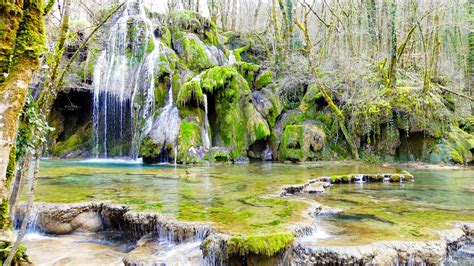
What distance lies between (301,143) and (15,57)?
15.4 m

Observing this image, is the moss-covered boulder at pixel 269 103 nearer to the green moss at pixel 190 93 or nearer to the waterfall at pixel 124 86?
the green moss at pixel 190 93

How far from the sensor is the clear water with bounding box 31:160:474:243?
17.1 feet

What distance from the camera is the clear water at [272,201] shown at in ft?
17.1

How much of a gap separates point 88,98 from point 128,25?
4471 mm

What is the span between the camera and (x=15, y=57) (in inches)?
81.6

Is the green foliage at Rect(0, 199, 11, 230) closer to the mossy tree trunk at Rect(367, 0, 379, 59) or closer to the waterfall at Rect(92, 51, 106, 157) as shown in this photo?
the waterfall at Rect(92, 51, 106, 157)

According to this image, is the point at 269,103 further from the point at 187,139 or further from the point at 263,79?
the point at 187,139

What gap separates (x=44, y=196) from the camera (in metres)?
6.79

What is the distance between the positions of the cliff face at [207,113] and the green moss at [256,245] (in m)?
10.8

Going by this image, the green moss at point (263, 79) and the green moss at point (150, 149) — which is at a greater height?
the green moss at point (263, 79)

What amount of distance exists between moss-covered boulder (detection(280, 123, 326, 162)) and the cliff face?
0.15 feet

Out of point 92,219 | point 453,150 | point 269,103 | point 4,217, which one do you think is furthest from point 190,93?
point 4,217

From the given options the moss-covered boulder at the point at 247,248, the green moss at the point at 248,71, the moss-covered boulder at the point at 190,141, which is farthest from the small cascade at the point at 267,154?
the moss-covered boulder at the point at 247,248

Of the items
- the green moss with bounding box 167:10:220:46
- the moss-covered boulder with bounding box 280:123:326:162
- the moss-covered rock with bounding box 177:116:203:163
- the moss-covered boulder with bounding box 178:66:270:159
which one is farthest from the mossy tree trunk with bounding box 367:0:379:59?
the moss-covered rock with bounding box 177:116:203:163
